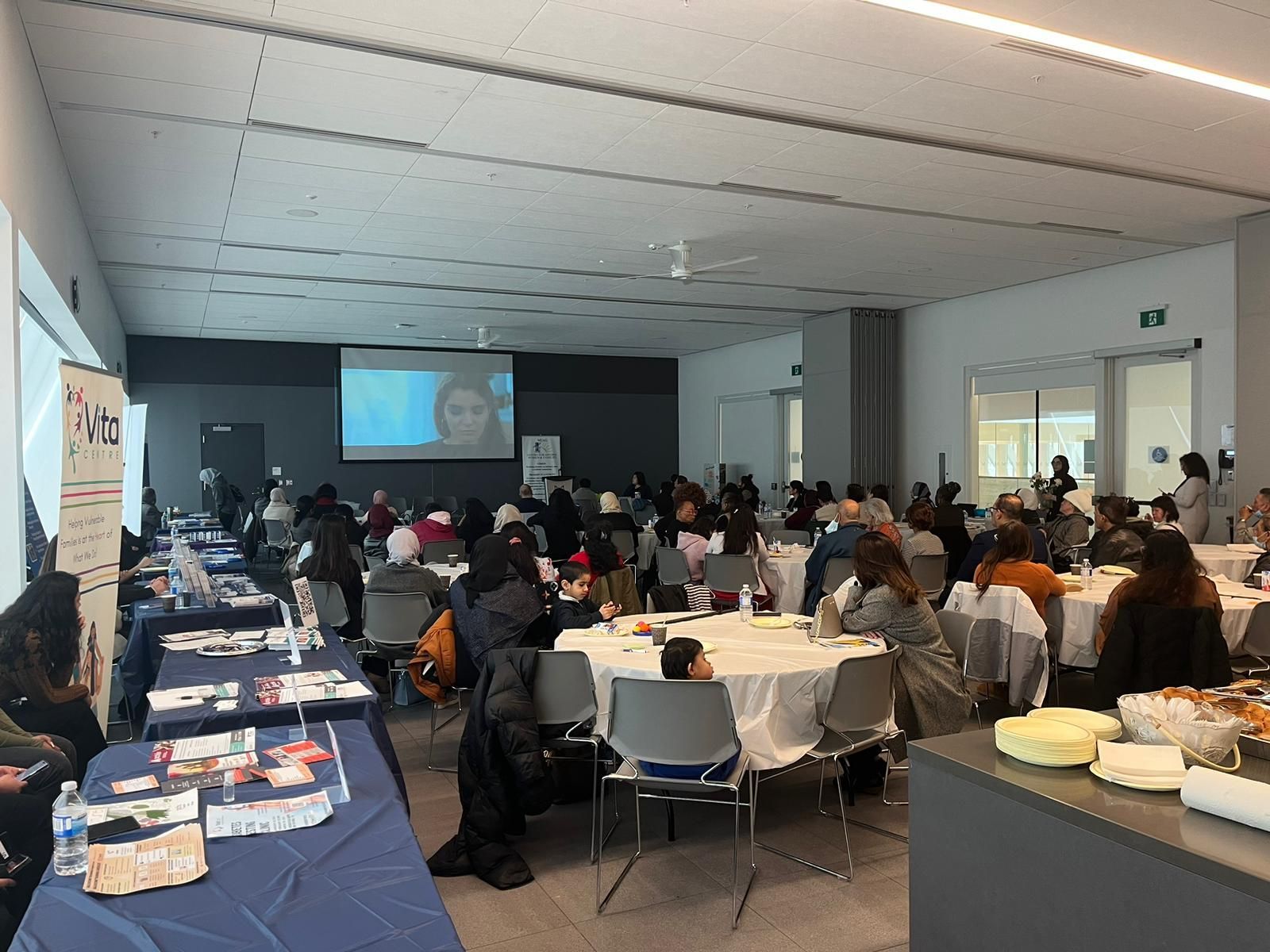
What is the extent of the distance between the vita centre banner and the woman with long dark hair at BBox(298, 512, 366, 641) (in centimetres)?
185

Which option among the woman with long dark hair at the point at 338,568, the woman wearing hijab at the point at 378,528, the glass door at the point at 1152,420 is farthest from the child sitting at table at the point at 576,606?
the glass door at the point at 1152,420

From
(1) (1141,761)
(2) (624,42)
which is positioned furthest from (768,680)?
(2) (624,42)

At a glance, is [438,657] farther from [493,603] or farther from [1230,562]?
[1230,562]

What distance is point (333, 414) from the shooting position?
628 inches

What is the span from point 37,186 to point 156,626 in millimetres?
2349

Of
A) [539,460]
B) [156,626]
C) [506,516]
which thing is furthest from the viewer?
[539,460]

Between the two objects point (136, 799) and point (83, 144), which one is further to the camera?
point (83, 144)

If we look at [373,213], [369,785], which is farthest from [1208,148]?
[369,785]

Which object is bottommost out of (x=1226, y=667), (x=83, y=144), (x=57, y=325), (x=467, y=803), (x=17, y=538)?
(x=467, y=803)

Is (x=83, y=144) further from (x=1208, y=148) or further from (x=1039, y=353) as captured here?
(x=1039, y=353)

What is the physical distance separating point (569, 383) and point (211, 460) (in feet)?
21.1

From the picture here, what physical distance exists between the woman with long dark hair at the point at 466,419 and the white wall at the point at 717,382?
11.2 ft

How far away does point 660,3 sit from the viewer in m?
4.13

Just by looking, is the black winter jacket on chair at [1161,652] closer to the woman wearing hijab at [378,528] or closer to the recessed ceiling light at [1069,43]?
the recessed ceiling light at [1069,43]
